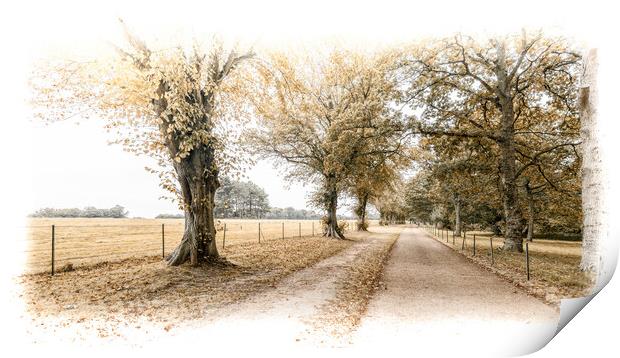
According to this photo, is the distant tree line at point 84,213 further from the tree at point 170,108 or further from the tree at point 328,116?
the tree at point 328,116

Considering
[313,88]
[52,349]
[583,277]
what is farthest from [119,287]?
[313,88]

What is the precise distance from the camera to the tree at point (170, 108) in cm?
502

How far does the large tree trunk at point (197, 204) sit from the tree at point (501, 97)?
515cm

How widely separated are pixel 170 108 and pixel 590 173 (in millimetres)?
5955

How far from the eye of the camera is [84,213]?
5336mm

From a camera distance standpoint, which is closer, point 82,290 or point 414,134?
point 82,290

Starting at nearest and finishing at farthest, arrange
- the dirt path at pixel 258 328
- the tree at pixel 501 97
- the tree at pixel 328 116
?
the dirt path at pixel 258 328, the tree at pixel 501 97, the tree at pixel 328 116

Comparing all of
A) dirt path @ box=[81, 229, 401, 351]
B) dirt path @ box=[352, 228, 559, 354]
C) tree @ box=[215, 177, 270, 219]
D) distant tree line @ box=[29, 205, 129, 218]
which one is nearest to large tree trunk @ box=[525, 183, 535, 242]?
dirt path @ box=[352, 228, 559, 354]

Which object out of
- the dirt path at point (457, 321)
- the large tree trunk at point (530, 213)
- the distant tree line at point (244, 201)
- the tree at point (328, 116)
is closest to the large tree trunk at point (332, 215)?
the tree at point (328, 116)

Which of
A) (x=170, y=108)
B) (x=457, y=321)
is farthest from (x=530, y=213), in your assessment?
(x=170, y=108)

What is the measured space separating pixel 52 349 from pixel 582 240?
576 cm

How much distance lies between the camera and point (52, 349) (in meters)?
3.29

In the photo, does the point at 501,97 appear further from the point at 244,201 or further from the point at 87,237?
the point at 87,237

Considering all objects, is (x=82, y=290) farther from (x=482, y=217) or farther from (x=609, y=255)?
(x=482, y=217)
